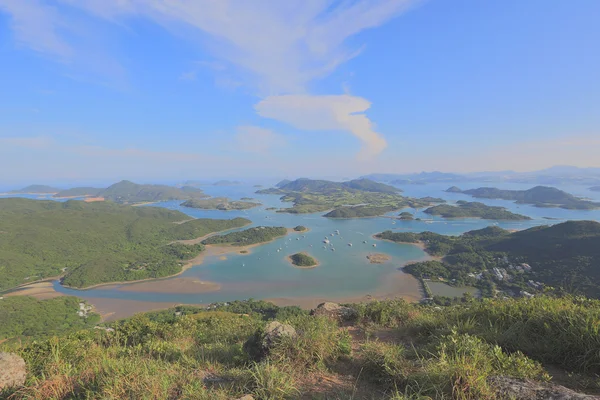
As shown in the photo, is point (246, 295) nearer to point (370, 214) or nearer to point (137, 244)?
point (137, 244)

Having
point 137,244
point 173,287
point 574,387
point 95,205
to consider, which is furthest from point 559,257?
point 95,205

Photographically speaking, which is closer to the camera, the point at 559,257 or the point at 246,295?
the point at 246,295

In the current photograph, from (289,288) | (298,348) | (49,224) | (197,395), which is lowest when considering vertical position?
(289,288)

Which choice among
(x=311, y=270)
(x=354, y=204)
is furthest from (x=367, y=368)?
(x=354, y=204)

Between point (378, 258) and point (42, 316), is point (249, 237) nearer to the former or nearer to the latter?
point (378, 258)

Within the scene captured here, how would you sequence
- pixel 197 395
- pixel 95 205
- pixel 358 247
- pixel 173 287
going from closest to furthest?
pixel 197 395 < pixel 173 287 < pixel 358 247 < pixel 95 205

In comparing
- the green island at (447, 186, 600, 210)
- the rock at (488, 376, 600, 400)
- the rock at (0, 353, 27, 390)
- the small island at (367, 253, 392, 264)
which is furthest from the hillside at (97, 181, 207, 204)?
the green island at (447, 186, 600, 210)
